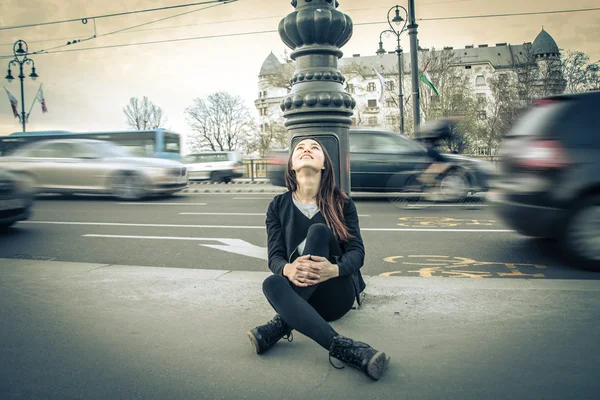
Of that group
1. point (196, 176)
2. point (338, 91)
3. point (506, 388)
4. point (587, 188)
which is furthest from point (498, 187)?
point (196, 176)

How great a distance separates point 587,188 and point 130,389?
14.8ft

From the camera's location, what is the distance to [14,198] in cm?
763

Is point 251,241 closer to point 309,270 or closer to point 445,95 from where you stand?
point 309,270

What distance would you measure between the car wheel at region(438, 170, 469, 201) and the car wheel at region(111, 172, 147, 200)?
788 centimetres

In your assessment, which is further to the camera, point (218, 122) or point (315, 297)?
point (218, 122)

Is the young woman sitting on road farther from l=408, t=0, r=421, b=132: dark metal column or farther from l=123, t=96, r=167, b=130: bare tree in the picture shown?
l=123, t=96, r=167, b=130: bare tree

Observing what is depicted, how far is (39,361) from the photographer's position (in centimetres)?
263

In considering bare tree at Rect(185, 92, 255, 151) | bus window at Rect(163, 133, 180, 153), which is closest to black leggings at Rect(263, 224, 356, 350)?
bus window at Rect(163, 133, 180, 153)

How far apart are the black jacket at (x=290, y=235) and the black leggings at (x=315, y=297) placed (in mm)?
116

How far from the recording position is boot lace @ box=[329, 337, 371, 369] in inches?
93.1

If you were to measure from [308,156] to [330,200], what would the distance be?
0.30 meters

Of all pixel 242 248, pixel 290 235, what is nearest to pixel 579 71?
pixel 242 248

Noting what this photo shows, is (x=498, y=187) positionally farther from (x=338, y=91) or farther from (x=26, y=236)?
(x=26, y=236)

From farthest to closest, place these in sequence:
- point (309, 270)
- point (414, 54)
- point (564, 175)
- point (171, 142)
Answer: point (171, 142) → point (414, 54) → point (564, 175) → point (309, 270)
